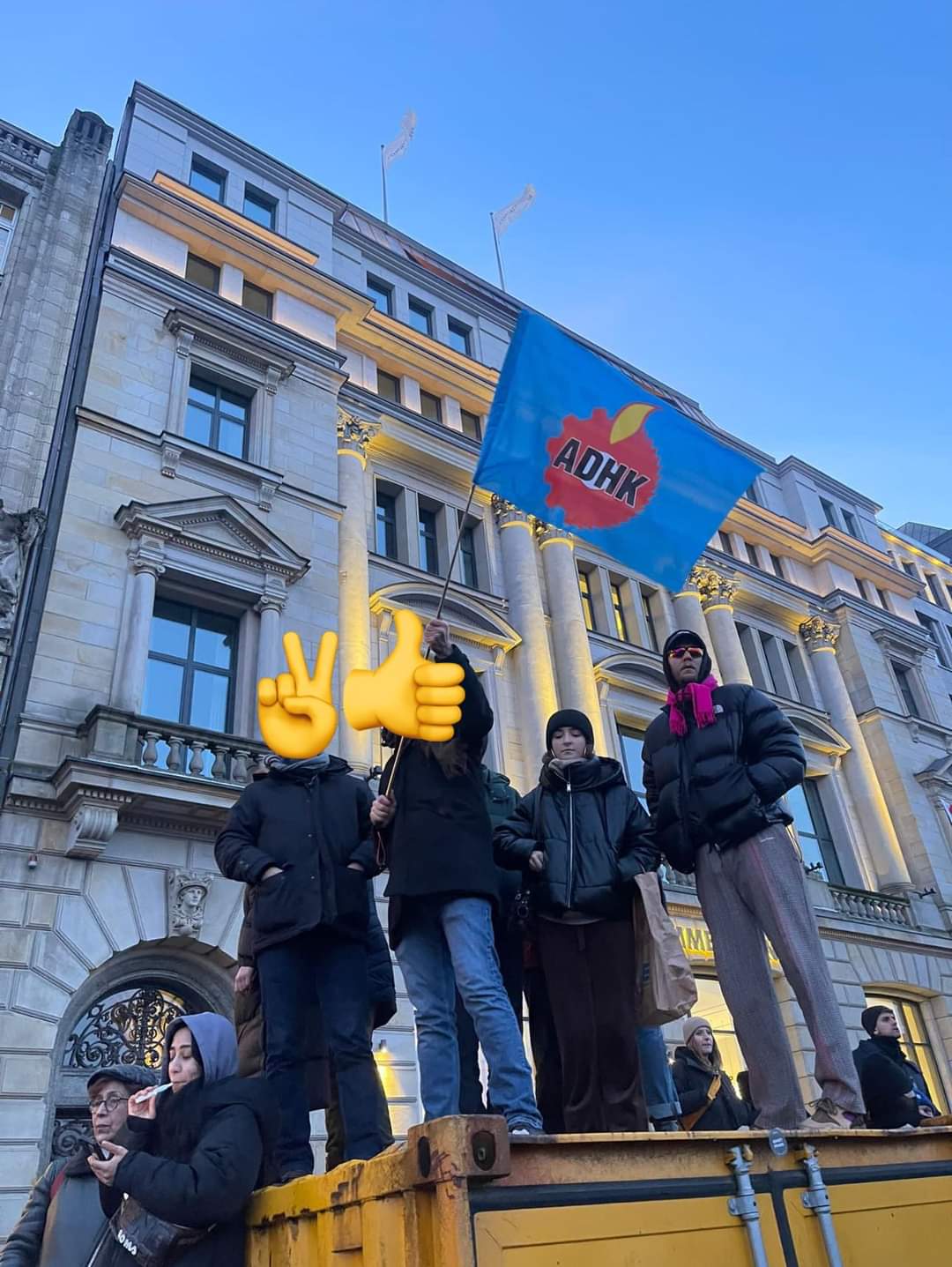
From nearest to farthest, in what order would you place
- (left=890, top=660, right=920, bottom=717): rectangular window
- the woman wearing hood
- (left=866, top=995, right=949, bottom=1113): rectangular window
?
the woman wearing hood < (left=866, top=995, right=949, bottom=1113): rectangular window < (left=890, top=660, right=920, bottom=717): rectangular window

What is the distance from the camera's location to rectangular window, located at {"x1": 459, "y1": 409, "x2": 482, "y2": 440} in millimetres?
20328

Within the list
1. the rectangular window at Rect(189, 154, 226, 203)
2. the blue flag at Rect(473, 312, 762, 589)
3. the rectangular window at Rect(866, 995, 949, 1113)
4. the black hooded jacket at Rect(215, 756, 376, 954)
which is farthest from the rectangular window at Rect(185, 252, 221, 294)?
the rectangular window at Rect(866, 995, 949, 1113)

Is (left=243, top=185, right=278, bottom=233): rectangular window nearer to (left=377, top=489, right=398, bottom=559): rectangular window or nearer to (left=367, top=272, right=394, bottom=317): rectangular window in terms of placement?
(left=367, top=272, right=394, bottom=317): rectangular window

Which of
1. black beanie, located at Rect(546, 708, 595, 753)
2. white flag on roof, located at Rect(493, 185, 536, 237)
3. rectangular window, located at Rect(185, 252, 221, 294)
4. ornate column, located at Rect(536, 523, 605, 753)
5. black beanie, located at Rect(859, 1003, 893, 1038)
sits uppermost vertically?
white flag on roof, located at Rect(493, 185, 536, 237)

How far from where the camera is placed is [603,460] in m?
6.78

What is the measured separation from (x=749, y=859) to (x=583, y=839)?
2.58 feet

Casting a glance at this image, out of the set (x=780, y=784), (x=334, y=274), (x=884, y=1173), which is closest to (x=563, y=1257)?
(x=884, y=1173)

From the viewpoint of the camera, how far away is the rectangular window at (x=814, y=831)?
20906 mm

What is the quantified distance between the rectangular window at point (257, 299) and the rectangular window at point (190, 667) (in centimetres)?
659

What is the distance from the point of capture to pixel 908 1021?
19.0 meters

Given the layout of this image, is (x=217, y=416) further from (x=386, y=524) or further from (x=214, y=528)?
(x=386, y=524)

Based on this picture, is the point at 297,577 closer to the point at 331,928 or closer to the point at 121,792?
the point at 121,792

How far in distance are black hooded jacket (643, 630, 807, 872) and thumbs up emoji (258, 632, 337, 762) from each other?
173cm

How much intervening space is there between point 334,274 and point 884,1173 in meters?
19.4
